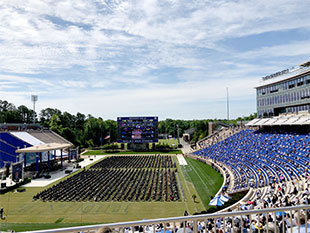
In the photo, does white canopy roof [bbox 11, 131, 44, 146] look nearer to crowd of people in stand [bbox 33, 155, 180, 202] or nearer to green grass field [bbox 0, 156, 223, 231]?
crowd of people in stand [bbox 33, 155, 180, 202]

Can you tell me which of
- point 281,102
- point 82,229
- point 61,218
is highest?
point 281,102

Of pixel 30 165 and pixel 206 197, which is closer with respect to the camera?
pixel 206 197

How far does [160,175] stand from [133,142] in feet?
96.2

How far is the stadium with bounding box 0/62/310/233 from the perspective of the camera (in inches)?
610

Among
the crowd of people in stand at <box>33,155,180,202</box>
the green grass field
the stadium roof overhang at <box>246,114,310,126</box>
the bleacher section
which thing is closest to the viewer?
the green grass field

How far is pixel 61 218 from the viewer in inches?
717

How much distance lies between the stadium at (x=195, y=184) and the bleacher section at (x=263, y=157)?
0.12m

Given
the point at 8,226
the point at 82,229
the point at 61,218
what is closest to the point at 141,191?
the point at 61,218

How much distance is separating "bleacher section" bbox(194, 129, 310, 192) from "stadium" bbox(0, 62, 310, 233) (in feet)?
0.40

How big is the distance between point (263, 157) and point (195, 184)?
9.77 m

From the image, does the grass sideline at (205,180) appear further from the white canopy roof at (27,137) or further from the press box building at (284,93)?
the white canopy roof at (27,137)

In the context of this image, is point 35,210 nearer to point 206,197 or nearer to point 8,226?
point 8,226

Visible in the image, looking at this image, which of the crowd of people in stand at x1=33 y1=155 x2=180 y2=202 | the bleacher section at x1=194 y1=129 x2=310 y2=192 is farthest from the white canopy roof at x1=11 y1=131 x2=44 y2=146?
the bleacher section at x1=194 y1=129 x2=310 y2=192

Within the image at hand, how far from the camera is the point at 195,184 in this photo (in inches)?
1105
